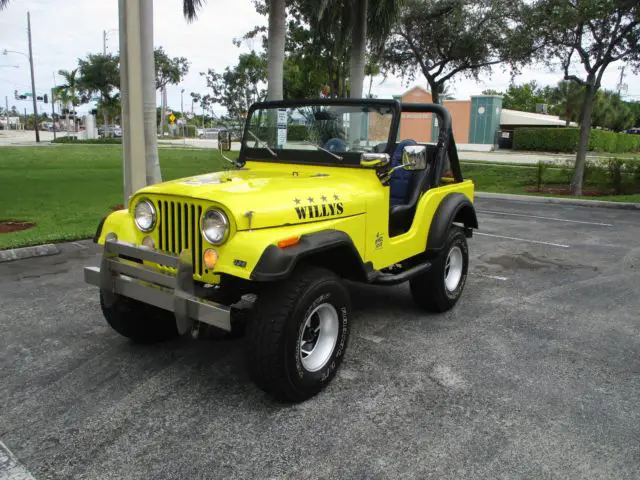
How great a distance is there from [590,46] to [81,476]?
50.0 feet

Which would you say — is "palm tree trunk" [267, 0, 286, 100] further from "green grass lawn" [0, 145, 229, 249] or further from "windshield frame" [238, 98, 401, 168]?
"windshield frame" [238, 98, 401, 168]

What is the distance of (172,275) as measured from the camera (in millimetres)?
3166

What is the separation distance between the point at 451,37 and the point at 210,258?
1668 centimetres

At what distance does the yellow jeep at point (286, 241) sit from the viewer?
3020mm

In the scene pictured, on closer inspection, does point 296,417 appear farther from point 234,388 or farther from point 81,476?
point 81,476

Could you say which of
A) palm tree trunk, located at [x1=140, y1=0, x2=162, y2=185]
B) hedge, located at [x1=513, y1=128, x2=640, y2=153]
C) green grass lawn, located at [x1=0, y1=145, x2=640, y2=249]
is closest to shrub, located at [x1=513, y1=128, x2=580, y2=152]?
hedge, located at [x1=513, y1=128, x2=640, y2=153]

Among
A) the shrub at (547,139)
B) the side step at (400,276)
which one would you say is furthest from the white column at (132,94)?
the shrub at (547,139)

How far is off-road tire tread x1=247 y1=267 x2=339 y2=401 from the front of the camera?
2.97m

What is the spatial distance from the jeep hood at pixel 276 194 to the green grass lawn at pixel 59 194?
1.67 metres

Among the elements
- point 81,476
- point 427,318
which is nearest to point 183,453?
point 81,476

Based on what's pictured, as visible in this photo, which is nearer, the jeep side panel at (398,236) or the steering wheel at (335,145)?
the jeep side panel at (398,236)

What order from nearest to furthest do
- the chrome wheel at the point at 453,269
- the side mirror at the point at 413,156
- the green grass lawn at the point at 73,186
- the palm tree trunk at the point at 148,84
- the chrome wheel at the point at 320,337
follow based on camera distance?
the chrome wheel at the point at 320,337, the side mirror at the point at 413,156, the chrome wheel at the point at 453,269, the green grass lawn at the point at 73,186, the palm tree trunk at the point at 148,84

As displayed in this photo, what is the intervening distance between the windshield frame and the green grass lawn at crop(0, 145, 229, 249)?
2.06 feet

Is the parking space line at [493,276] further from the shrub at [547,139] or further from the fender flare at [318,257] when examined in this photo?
the shrub at [547,139]
